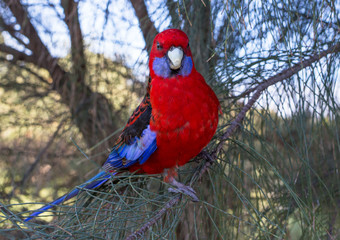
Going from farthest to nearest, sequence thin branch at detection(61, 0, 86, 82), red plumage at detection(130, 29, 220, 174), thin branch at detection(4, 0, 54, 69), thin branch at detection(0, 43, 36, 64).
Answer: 1. thin branch at detection(0, 43, 36, 64)
2. thin branch at detection(4, 0, 54, 69)
3. thin branch at detection(61, 0, 86, 82)
4. red plumage at detection(130, 29, 220, 174)

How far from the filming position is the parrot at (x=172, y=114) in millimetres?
991

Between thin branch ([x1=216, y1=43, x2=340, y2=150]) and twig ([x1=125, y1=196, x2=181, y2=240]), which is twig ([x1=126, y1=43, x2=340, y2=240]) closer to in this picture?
A: thin branch ([x1=216, y1=43, x2=340, y2=150])

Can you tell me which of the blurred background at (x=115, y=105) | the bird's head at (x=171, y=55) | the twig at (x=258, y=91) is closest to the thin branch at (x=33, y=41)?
the blurred background at (x=115, y=105)

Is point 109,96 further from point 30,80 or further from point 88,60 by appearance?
point 30,80

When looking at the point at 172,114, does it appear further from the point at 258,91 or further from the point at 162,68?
the point at 258,91

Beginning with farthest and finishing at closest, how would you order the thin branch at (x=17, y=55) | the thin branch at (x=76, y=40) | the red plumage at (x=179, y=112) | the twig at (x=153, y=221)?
1. the thin branch at (x=17, y=55)
2. the thin branch at (x=76, y=40)
3. the red plumage at (x=179, y=112)
4. the twig at (x=153, y=221)

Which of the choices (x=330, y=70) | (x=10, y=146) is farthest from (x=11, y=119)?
(x=330, y=70)

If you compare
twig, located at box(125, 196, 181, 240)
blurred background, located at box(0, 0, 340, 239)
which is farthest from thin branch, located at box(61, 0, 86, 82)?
twig, located at box(125, 196, 181, 240)

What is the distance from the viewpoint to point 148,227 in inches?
30.2

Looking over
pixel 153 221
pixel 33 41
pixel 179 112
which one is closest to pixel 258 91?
pixel 179 112

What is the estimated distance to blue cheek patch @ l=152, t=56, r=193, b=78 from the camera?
41.6 inches

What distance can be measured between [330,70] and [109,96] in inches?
52.9

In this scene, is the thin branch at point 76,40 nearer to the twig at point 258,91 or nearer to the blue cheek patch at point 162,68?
the blue cheek patch at point 162,68

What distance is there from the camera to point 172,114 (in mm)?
996
